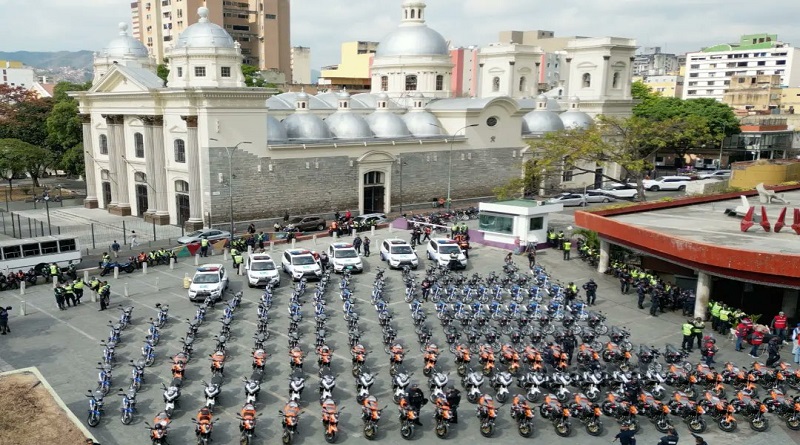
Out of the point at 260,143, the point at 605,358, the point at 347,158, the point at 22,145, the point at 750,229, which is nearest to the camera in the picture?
the point at 605,358

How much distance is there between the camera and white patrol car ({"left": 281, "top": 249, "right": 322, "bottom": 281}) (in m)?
32.0

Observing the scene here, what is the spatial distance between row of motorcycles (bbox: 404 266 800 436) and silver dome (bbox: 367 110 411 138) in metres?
30.5

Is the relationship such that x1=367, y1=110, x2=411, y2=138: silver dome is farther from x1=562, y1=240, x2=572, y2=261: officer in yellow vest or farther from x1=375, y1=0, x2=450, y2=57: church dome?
x1=562, y1=240, x2=572, y2=261: officer in yellow vest

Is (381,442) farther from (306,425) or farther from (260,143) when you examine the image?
(260,143)

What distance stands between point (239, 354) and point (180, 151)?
28145 millimetres

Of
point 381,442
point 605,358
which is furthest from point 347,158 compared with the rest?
point 381,442

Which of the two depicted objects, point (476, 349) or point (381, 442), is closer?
point (381, 442)

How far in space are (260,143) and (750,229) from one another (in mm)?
30871

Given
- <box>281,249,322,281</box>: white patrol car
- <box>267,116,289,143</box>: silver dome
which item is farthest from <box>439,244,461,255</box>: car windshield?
<box>267,116,289,143</box>: silver dome

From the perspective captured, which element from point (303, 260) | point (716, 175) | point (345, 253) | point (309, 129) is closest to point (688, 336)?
point (345, 253)

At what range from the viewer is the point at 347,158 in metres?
52.0

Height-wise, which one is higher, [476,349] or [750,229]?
[750,229]

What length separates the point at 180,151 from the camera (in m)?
47.7

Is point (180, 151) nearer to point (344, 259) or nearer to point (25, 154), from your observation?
point (344, 259)
